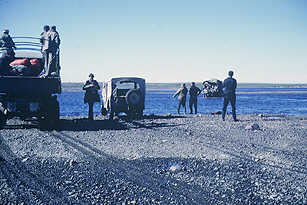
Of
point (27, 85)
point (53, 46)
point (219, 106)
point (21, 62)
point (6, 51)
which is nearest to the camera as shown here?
point (27, 85)

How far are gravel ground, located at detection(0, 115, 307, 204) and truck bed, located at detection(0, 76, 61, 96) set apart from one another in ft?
5.29

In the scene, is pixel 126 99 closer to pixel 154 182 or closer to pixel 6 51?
pixel 6 51

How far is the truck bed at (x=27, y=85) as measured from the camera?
34.8 feet

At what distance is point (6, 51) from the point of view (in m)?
11.6

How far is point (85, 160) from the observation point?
22.7 feet

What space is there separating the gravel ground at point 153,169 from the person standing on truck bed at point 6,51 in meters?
2.66

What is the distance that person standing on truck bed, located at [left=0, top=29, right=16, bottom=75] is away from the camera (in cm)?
1120

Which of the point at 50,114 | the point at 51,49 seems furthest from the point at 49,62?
the point at 50,114

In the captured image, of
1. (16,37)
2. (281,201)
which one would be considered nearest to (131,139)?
(281,201)

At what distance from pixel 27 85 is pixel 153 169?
6.64m

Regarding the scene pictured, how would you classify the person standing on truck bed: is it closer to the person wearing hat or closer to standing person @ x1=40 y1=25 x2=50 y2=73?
the person wearing hat

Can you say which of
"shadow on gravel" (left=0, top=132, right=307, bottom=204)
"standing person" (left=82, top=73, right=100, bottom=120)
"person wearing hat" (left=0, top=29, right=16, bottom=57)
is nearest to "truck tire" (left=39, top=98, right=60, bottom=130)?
"person wearing hat" (left=0, top=29, right=16, bottom=57)

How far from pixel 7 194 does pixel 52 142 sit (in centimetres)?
446

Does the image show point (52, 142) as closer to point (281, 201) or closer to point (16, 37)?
point (16, 37)
